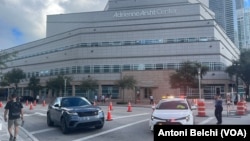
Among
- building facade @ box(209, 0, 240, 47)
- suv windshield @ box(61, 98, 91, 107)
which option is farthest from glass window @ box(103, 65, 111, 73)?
building facade @ box(209, 0, 240, 47)

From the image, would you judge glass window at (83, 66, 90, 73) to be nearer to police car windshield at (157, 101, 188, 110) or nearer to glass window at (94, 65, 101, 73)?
glass window at (94, 65, 101, 73)

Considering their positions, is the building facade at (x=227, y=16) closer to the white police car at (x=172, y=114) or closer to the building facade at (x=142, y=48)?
the building facade at (x=142, y=48)

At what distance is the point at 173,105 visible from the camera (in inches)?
473

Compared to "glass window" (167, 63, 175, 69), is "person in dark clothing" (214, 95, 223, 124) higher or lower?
lower

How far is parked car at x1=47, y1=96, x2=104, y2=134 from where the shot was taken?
11703mm

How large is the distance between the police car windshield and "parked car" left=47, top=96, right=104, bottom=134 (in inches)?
113

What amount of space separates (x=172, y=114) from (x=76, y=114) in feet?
13.7

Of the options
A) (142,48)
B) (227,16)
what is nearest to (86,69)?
(142,48)

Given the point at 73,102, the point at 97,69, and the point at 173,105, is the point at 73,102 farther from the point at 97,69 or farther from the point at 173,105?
the point at 97,69

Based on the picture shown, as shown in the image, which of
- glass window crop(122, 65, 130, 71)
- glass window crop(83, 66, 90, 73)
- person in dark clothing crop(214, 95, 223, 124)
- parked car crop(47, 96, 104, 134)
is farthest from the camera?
glass window crop(83, 66, 90, 73)

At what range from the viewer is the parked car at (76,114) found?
1170cm

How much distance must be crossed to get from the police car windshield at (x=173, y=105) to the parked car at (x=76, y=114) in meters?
2.88

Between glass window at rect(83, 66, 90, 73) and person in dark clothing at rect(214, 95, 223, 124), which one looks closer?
person in dark clothing at rect(214, 95, 223, 124)

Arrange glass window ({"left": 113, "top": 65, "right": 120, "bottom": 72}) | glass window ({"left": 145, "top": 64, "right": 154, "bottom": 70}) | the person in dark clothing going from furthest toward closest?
glass window ({"left": 113, "top": 65, "right": 120, "bottom": 72}) < glass window ({"left": 145, "top": 64, "right": 154, "bottom": 70}) < the person in dark clothing
